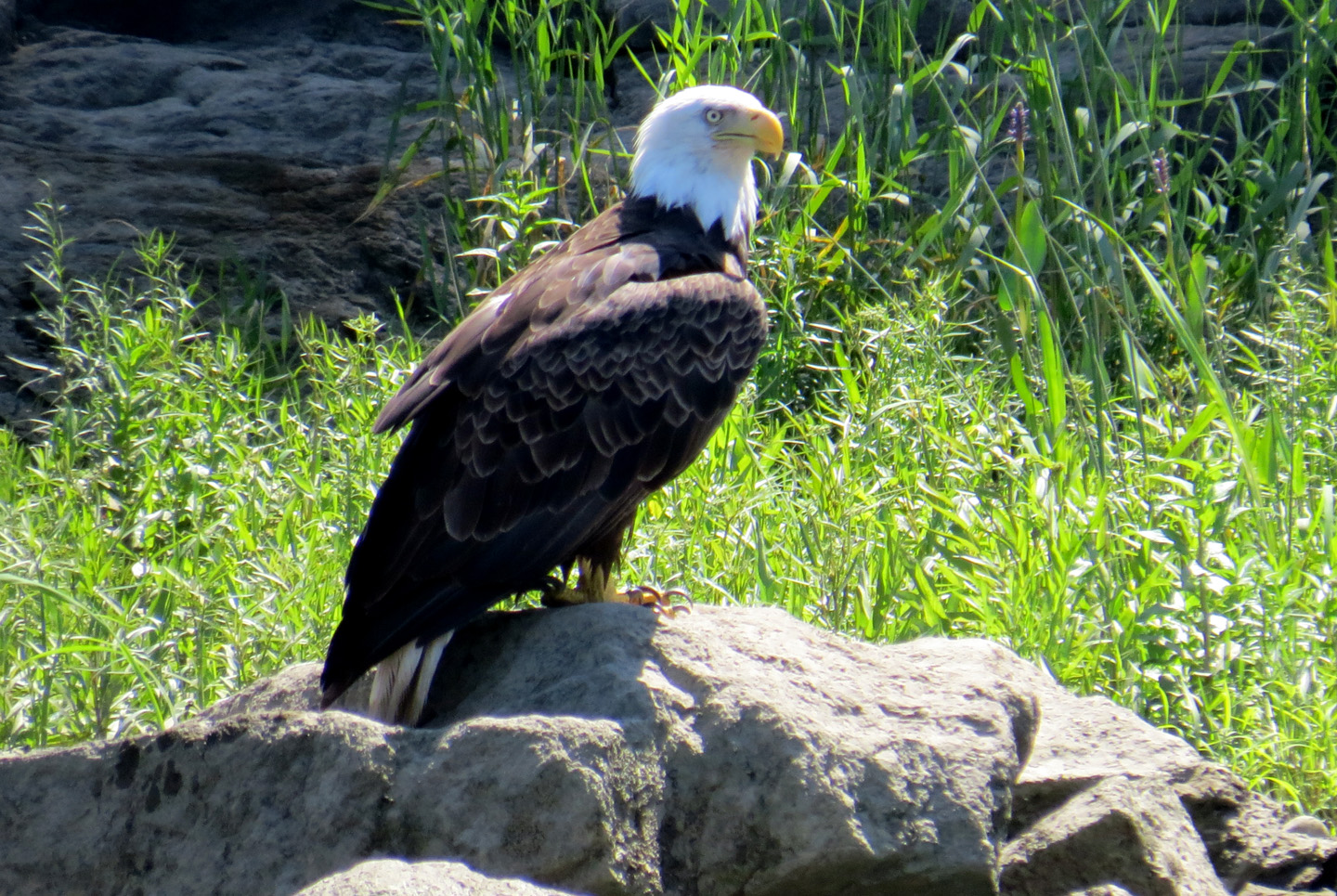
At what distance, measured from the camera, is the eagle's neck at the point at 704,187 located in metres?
4.08

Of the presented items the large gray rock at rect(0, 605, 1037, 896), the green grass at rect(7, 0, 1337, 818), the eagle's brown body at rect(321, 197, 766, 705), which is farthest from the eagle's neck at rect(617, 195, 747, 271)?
the large gray rock at rect(0, 605, 1037, 896)

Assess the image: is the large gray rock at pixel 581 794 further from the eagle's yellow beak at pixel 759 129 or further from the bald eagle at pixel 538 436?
the eagle's yellow beak at pixel 759 129

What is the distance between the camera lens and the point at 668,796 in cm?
240

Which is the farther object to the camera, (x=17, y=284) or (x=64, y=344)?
(x=17, y=284)

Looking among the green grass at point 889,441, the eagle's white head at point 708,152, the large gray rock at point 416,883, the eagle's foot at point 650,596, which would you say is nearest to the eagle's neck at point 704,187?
the eagle's white head at point 708,152

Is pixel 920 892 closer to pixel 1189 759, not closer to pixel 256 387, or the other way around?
pixel 1189 759

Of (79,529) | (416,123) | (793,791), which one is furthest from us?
(416,123)

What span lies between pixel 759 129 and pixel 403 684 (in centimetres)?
200

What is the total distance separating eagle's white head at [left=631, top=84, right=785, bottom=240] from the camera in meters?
4.09

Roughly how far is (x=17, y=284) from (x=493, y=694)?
14.0 feet

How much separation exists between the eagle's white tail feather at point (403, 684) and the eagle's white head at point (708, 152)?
1642mm

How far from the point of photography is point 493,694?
282 centimetres

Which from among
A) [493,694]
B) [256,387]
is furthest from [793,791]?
[256,387]

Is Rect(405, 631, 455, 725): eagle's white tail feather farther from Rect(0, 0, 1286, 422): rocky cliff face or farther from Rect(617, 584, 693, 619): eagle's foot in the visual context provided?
Rect(0, 0, 1286, 422): rocky cliff face
